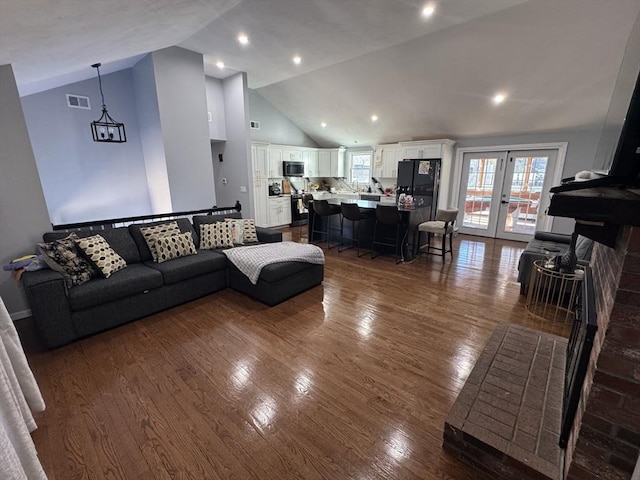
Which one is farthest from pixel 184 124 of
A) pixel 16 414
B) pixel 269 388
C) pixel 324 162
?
pixel 324 162

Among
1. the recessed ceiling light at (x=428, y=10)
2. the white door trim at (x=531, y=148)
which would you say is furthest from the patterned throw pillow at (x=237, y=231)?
the white door trim at (x=531, y=148)

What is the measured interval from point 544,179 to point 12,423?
24.8 feet

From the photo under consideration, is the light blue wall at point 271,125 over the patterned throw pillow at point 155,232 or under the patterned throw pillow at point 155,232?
over

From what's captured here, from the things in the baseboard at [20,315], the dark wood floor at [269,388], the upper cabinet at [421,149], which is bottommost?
the dark wood floor at [269,388]

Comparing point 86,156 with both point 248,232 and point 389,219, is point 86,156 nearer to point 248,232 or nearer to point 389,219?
point 248,232

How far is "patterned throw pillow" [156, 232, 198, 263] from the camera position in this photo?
3271 mm

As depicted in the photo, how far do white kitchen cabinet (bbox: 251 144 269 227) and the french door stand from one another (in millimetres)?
4760

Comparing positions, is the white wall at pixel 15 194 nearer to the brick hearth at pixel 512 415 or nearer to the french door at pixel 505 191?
the brick hearth at pixel 512 415

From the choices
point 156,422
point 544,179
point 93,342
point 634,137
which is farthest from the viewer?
point 544,179

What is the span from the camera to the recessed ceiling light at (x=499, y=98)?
185 inches

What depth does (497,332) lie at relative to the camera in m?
2.31

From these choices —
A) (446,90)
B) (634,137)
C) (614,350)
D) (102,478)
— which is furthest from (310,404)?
(446,90)

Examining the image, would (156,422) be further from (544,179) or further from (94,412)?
(544,179)

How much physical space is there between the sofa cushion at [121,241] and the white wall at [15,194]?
1.39 ft
